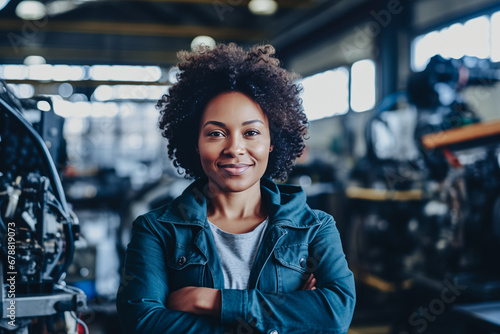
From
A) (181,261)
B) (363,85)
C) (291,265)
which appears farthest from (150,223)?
(363,85)

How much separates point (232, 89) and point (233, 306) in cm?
46

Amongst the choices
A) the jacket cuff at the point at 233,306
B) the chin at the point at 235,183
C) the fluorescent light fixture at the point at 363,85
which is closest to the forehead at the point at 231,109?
the chin at the point at 235,183

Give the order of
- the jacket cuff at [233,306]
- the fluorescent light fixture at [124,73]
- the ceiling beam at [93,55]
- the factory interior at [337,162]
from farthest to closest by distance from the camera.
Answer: the fluorescent light fixture at [124,73]
the ceiling beam at [93,55]
the factory interior at [337,162]
the jacket cuff at [233,306]

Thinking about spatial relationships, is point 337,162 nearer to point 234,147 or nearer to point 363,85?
point 363,85

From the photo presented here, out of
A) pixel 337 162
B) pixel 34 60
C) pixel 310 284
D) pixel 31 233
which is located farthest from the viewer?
pixel 34 60

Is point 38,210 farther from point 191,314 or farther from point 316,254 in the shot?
point 316,254

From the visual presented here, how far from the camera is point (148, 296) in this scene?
97cm

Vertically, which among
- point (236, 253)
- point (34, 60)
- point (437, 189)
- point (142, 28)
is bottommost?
point (236, 253)

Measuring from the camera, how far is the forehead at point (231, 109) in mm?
988

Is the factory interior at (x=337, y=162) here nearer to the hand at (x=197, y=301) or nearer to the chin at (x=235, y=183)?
the chin at (x=235, y=183)

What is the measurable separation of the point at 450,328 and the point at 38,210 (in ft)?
9.25

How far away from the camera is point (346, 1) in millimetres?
6801

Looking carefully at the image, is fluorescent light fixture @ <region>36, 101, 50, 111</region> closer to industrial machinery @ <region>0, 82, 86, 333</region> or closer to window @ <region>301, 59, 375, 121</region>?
industrial machinery @ <region>0, 82, 86, 333</region>

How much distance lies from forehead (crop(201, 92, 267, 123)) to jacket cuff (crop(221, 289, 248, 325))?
1.18 feet
